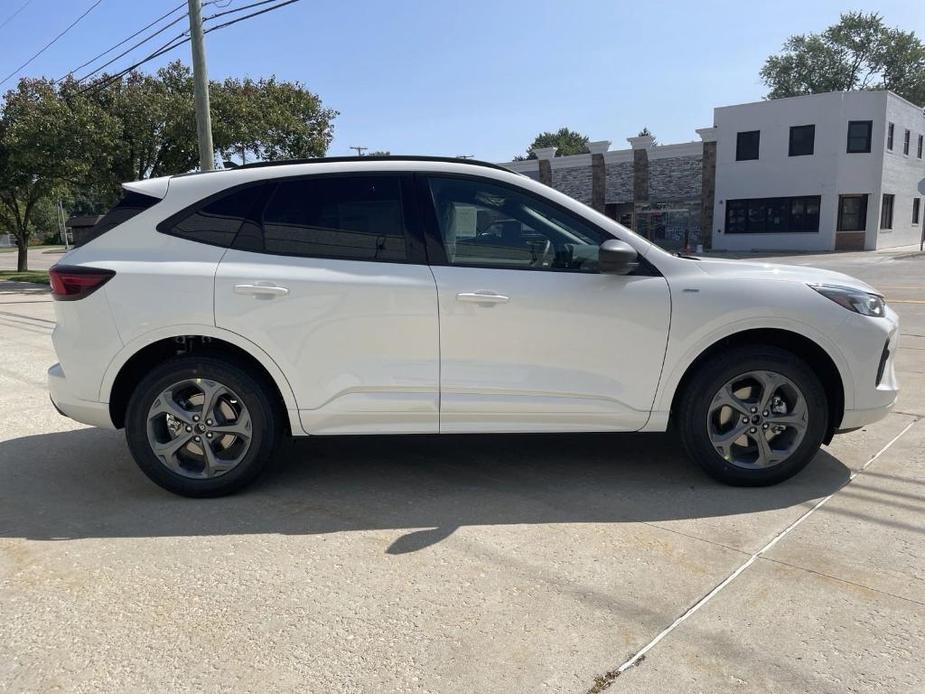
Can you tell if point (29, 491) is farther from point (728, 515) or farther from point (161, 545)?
point (728, 515)

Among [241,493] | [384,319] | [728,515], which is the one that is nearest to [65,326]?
[241,493]

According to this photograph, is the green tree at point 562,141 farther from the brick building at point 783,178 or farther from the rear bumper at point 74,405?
the rear bumper at point 74,405

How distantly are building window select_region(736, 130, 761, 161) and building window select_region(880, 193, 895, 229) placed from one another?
6404 mm

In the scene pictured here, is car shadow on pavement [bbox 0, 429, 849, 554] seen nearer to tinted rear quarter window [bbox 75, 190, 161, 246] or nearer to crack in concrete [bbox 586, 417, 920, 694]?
crack in concrete [bbox 586, 417, 920, 694]

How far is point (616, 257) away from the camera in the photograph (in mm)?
3785

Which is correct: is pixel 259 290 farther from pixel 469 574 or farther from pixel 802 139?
pixel 802 139

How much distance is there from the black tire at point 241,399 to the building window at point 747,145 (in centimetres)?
3530

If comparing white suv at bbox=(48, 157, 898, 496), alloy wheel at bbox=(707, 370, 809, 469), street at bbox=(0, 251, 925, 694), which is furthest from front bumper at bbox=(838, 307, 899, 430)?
street at bbox=(0, 251, 925, 694)

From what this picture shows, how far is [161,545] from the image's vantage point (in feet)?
11.5

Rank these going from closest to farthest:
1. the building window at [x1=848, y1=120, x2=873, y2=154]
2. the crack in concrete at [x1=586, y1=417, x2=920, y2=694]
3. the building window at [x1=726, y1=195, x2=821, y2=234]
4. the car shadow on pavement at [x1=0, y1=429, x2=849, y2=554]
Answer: the crack in concrete at [x1=586, y1=417, x2=920, y2=694]
the car shadow on pavement at [x1=0, y1=429, x2=849, y2=554]
the building window at [x1=848, y1=120, x2=873, y2=154]
the building window at [x1=726, y1=195, x2=821, y2=234]

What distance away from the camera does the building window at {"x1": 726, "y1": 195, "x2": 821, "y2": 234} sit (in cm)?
3356

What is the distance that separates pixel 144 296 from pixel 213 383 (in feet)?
1.96

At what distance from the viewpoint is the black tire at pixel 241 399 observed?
Answer: 393 cm

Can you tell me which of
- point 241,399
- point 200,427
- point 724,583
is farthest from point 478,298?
point 724,583
